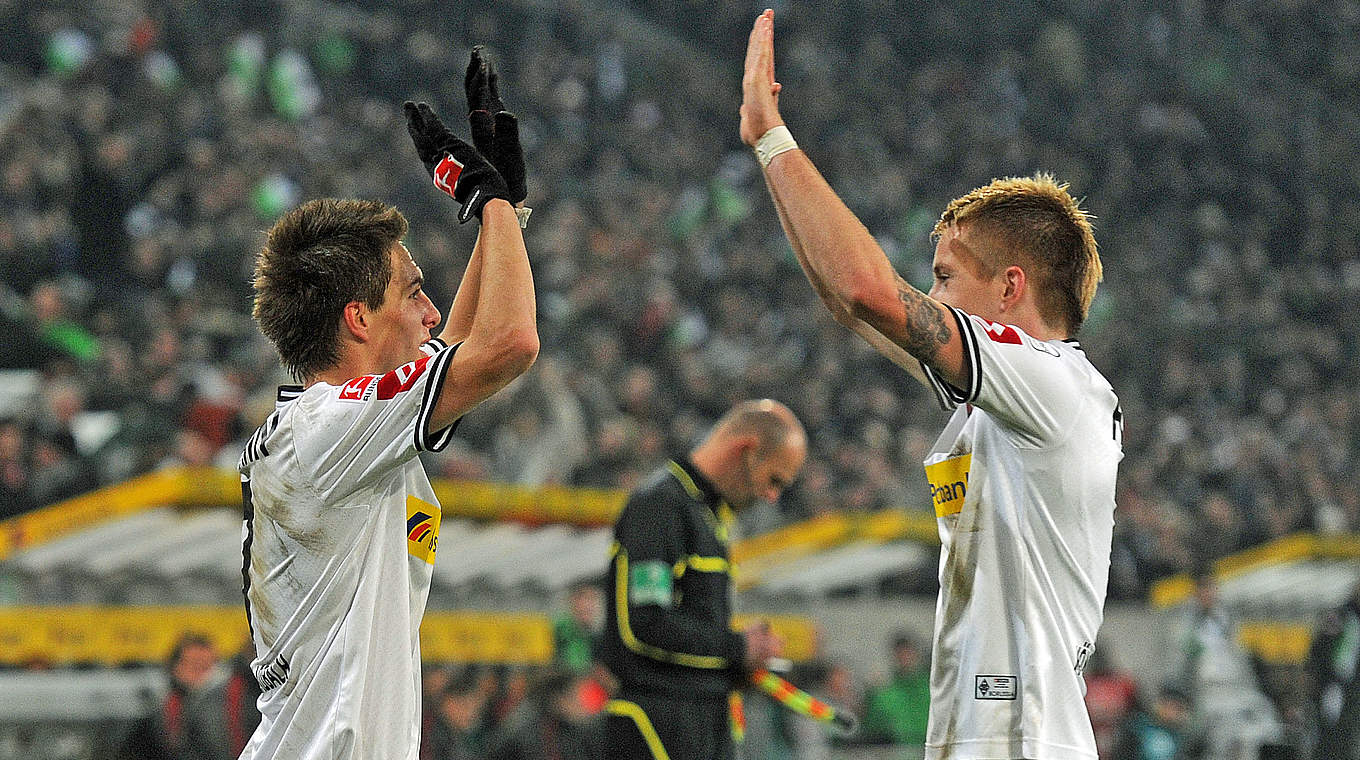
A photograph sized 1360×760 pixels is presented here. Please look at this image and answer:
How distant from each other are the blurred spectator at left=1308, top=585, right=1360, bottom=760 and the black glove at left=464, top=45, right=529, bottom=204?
308 inches

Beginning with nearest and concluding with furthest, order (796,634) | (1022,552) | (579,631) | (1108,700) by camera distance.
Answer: (1022,552)
(579,631)
(1108,700)
(796,634)

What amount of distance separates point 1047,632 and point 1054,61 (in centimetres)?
2538

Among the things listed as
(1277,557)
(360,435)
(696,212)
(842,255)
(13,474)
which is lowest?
(360,435)

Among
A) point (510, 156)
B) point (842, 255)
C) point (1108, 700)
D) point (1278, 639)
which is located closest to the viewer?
point (842, 255)

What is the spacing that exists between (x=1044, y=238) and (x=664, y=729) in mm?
3184

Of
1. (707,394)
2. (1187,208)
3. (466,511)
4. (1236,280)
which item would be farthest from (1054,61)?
(466,511)

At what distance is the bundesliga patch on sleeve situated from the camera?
589 centimetres

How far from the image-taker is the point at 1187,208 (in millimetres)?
25703

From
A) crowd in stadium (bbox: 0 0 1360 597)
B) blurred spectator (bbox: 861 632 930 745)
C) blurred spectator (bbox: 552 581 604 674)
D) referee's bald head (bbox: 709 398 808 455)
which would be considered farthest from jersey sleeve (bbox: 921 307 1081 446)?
blurred spectator (bbox: 861 632 930 745)

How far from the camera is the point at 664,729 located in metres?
5.84

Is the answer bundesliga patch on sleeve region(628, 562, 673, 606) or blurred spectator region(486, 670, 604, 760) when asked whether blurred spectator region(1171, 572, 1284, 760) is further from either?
bundesliga patch on sleeve region(628, 562, 673, 606)

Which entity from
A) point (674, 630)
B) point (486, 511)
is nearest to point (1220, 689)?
point (486, 511)

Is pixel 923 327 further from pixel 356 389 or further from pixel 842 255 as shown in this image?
pixel 356 389

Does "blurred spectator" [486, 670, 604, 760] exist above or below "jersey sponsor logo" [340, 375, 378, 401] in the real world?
below
